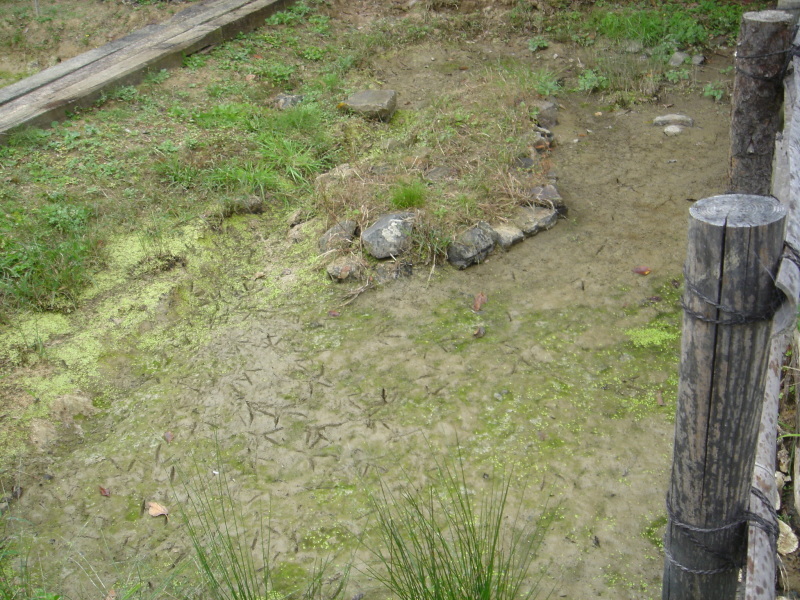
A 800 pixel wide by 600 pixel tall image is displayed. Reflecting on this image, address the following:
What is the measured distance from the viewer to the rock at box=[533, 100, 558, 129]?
19.6ft

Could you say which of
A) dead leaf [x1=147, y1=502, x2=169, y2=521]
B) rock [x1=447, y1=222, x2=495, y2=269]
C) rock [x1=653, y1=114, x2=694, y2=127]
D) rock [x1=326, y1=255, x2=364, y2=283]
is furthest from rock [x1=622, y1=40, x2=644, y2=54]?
dead leaf [x1=147, y1=502, x2=169, y2=521]

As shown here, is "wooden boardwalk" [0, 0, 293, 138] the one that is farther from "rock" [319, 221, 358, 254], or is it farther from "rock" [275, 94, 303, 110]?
"rock" [319, 221, 358, 254]

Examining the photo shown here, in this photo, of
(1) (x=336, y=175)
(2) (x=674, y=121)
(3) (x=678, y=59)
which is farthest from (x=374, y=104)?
(3) (x=678, y=59)

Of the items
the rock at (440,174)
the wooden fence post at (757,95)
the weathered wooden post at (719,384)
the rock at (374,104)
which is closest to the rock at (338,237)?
the rock at (440,174)

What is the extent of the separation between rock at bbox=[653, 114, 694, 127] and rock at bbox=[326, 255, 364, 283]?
3000mm

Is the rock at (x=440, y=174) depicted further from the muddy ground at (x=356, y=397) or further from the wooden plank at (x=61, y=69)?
the wooden plank at (x=61, y=69)

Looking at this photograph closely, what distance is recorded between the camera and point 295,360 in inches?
154

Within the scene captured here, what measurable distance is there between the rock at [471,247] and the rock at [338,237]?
644mm

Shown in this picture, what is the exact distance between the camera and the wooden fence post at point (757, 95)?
365 centimetres

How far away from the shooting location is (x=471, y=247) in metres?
4.53

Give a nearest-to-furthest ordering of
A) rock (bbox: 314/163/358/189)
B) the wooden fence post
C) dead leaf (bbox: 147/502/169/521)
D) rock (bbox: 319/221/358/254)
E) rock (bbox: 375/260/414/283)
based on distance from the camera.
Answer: dead leaf (bbox: 147/502/169/521)
the wooden fence post
rock (bbox: 375/260/414/283)
rock (bbox: 319/221/358/254)
rock (bbox: 314/163/358/189)

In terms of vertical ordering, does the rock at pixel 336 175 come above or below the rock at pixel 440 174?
above

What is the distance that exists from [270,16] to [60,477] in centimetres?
611

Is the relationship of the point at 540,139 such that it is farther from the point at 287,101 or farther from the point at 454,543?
the point at 454,543
